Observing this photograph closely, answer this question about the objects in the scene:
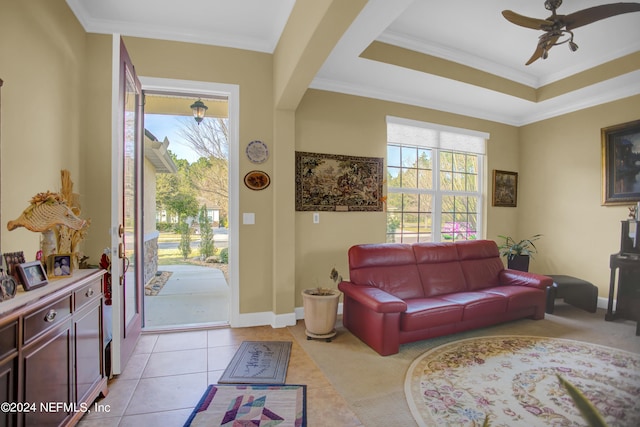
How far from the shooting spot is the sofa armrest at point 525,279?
12.0 ft

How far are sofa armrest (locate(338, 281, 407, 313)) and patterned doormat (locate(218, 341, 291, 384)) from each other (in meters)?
0.77

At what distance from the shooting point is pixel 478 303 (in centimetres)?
318

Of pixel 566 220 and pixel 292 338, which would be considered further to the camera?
pixel 566 220

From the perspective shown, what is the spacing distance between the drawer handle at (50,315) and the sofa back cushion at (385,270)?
2.45 metres

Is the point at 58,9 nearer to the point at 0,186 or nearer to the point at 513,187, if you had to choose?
the point at 0,186

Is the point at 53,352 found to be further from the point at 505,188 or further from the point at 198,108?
the point at 505,188

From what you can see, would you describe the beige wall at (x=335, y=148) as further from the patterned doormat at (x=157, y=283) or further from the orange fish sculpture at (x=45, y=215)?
the patterned doormat at (x=157, y=283)

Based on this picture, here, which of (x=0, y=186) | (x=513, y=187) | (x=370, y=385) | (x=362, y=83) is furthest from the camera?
(x=513, y=187)

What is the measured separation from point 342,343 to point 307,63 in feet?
8.28

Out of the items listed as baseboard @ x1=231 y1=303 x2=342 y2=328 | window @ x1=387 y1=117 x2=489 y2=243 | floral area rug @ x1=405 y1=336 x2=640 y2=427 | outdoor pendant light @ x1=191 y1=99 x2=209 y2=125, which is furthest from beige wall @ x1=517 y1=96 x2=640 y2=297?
outdoor pendant light @ x1=191 y1=99 x2=209 y2=125

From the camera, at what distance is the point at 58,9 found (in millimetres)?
2541

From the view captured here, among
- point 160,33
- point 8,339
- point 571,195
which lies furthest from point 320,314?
point 571,195

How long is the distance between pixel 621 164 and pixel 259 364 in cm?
491

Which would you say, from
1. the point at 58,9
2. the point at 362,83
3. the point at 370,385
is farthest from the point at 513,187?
the point at 58,9
